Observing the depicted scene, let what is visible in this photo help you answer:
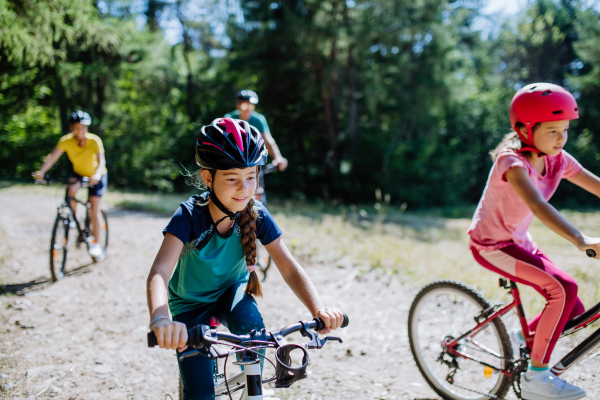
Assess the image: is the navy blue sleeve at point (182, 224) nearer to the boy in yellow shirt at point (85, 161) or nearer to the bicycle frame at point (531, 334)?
the bicycle frame at point (531, 334)

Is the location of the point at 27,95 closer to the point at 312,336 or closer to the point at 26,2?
the point at 26,2

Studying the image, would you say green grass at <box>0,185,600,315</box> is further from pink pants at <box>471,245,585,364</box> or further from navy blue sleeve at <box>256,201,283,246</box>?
navy blue sleeve at <box>256,201,283,246</box>

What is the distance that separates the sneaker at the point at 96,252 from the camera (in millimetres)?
6098

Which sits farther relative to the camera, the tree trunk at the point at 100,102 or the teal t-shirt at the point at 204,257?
the tree trunk at the point at 100,102

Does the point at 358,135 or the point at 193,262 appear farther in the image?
the point at 358,135

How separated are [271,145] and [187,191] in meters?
13.0

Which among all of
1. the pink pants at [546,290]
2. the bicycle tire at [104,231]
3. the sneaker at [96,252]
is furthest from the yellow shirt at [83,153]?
the pink pants at [546,290]

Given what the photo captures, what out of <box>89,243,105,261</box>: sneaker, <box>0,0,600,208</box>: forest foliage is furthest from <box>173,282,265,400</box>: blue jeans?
<box>0,0,600,208</box>: forest foliage

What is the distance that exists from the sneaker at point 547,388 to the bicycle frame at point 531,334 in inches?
4.3

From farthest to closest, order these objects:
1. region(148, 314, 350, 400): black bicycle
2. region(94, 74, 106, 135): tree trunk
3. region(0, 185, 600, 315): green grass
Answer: region(94, 74, 106, 135): tree trunk → region(0, 185, 600, 315): green grass → region(148, 314, 350, 400): black bicycle

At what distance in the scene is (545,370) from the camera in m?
2.59

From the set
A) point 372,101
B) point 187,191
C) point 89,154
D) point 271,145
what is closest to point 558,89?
point 271,145

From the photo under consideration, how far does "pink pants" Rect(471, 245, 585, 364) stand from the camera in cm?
253

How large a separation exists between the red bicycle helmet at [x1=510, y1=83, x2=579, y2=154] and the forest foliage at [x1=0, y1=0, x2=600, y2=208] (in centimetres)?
1186
